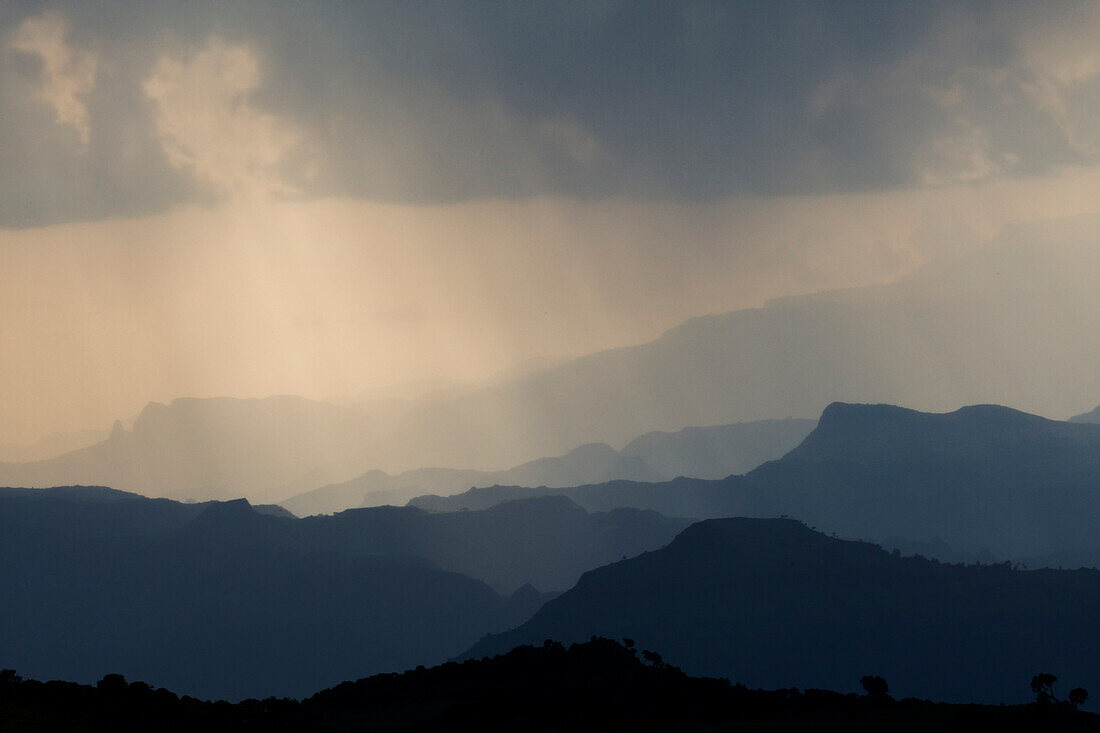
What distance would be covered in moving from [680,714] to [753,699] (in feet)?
35.5

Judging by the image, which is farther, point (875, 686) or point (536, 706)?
point (875, 686)

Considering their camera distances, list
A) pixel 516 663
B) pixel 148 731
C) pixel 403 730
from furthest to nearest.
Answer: pixel 516 663, pixel 403 730, pixel 148 731

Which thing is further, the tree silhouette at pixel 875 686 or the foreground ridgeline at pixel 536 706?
the tree silhouette at pixel 875 686

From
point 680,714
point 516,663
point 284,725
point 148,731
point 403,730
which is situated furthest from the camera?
point 516,663

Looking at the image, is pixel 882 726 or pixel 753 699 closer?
pixel 882 726

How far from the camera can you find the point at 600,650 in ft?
486

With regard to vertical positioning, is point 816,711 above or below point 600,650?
below

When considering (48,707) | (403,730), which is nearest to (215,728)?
(48,707)

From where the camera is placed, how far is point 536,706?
11469 cm

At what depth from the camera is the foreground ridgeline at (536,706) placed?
81125 mm

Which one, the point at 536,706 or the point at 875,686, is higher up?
the point at 536,706

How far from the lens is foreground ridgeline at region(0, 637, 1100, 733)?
81125 mm

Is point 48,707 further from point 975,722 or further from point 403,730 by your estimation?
point 975,722

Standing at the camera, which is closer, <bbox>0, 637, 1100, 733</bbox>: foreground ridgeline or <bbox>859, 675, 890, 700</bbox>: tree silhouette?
<bbox>0, 637, 1100, 733</bbox>: foreground ridgeline
